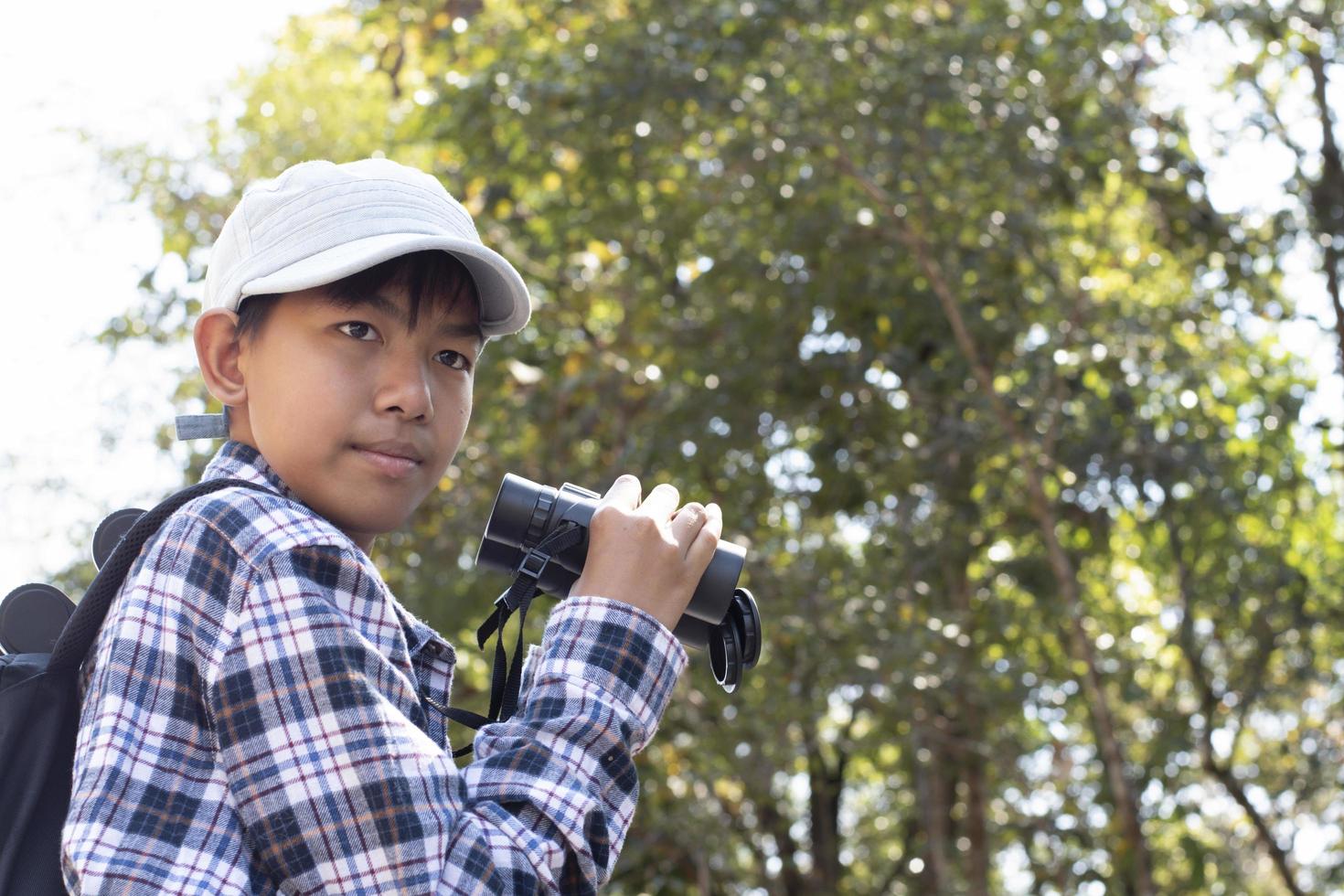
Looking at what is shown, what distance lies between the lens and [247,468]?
1.28 metres

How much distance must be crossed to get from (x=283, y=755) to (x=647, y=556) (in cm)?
35

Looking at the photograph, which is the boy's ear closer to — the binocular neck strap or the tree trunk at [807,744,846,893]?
the binocular neck strap

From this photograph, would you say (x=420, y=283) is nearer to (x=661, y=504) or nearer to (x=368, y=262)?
(x=368, y=262)

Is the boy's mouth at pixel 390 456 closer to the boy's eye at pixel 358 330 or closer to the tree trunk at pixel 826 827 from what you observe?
the boy's eye at pixel 358 330

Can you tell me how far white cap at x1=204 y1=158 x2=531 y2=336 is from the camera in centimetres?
125

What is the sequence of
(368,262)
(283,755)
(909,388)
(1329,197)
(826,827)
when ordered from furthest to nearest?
(826,827) → (1329,197) → (909,388) → (368,262) → (283,755)

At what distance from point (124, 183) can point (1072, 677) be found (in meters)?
4.66

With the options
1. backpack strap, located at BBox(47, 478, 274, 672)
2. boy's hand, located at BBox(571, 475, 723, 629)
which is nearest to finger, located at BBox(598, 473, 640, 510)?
boy's hand, located at BBox(571, 475, 723, 629)

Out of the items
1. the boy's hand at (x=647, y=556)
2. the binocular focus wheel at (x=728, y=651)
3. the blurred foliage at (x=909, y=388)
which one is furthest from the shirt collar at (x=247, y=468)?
the blurred foliage at (x=909, y=388)

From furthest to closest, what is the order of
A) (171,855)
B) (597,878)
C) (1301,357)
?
1. (1301,357)
2. (597,878)
3. (171,855)

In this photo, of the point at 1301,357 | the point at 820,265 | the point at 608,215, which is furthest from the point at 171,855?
the point at 1301,357

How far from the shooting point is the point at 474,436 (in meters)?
6.39

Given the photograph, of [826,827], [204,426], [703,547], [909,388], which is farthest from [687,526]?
[826,827]

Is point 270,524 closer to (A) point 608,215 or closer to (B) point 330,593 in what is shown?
(B) point 330,593
